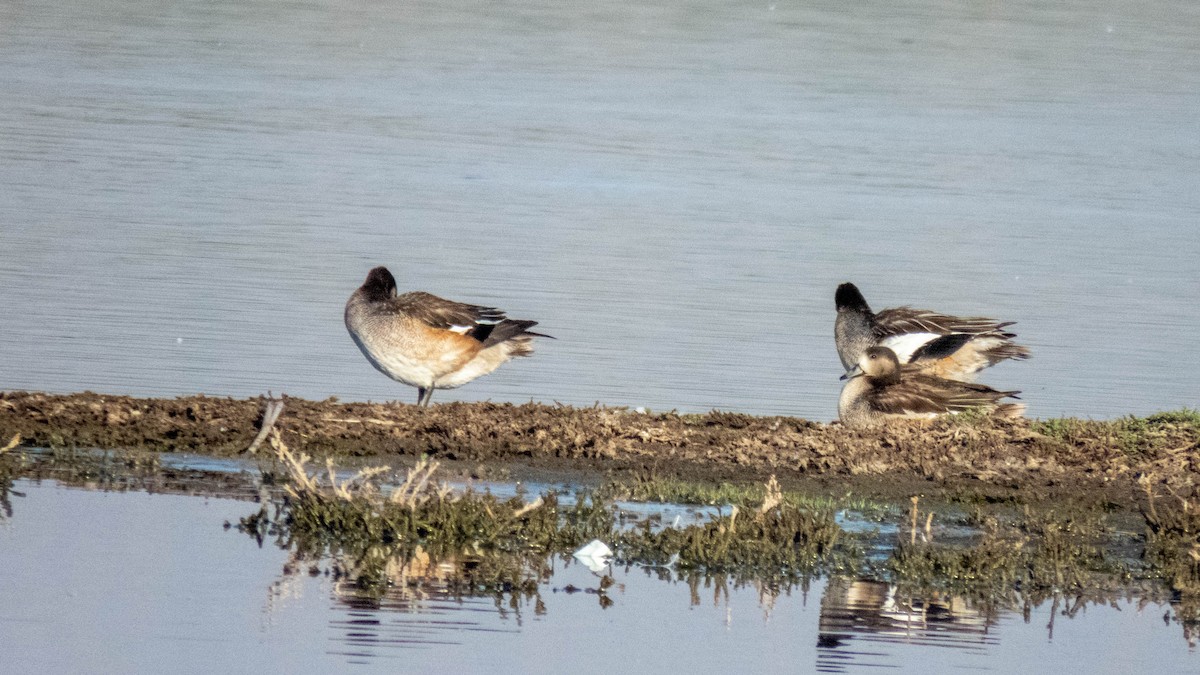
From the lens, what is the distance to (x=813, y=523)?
9.64 meters

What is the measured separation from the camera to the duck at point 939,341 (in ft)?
49.1

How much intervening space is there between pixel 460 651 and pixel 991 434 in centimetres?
520

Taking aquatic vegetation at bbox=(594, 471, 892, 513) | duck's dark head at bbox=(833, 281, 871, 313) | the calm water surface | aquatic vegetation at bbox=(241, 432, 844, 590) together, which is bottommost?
aquatic vegetation at bbox=(241, 432, 844, 590)

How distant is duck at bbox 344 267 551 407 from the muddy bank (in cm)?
142

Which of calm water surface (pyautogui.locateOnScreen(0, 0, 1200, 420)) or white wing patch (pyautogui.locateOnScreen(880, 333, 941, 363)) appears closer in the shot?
white wing patch (pyautogui.locateOnScreen(880, 333, 941, 363))

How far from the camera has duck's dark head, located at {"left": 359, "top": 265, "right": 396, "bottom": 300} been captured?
567 inches

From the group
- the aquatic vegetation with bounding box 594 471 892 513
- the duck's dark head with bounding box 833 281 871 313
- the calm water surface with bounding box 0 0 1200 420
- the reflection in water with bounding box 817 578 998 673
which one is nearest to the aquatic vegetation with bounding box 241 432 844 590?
the reflection in water with bounding box 817 578 998 673

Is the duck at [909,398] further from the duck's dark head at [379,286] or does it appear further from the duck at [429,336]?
the duck's dark head at [379,286]

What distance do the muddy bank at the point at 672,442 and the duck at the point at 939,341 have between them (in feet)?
7.63

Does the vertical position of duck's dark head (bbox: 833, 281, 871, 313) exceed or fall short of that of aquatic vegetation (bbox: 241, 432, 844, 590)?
it exceeds it

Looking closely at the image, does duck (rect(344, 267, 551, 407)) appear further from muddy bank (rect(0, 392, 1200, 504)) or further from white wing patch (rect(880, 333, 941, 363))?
white wing patch (rect(880, 333, 941, 363))

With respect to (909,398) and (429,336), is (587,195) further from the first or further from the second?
(909,398)

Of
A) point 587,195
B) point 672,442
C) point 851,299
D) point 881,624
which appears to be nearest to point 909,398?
point 672,442

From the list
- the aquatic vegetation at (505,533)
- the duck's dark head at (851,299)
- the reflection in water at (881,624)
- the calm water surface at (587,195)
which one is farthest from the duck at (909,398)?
the reflection in water at (881,624)
